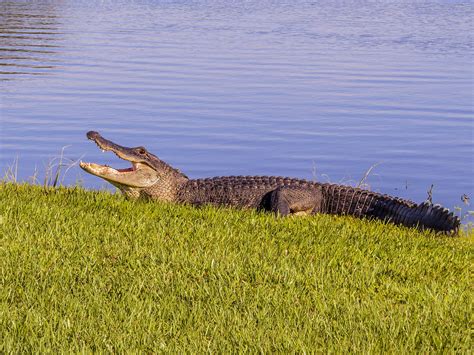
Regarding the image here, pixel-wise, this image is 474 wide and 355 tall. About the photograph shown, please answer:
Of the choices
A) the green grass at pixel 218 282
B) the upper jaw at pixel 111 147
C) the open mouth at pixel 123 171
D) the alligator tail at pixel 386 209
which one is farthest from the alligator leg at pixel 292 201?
the upper jaw at pixel 111 147

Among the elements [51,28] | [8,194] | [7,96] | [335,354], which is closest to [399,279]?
[335,354]

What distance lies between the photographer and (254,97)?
2423cm

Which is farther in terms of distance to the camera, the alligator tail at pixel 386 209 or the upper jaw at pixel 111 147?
the upper jaw at pixel 111 147

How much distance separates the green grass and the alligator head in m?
0.90

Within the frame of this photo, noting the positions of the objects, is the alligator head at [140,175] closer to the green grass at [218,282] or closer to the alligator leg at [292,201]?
the green grass at [218,282]

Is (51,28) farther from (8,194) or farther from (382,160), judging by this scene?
(8,194)

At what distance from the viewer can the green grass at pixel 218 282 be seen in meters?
6.69

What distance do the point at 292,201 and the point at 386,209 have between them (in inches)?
43.1

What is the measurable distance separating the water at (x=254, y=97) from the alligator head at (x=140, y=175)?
396 cm

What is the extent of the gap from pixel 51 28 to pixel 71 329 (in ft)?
129

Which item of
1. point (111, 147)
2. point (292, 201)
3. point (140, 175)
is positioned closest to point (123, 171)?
point (140, 175)

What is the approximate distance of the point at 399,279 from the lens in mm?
8312

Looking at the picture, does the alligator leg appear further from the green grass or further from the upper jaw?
the upper jaw

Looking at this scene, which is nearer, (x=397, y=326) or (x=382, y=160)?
(x=397, y=326)
